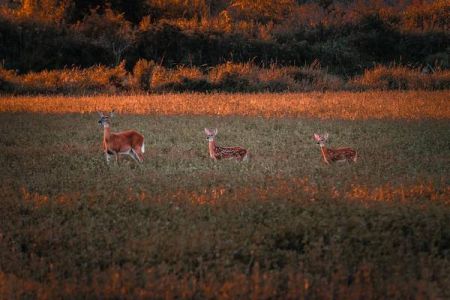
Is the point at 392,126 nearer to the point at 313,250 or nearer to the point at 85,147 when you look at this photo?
the point at 85,147

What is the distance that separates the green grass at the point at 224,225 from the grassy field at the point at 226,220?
23mm

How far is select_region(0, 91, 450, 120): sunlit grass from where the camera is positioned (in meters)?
21.8

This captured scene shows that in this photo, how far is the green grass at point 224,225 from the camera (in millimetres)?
7164

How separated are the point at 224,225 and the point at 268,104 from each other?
1558 cm

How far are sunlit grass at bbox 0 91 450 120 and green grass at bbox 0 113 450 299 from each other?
23.1ft

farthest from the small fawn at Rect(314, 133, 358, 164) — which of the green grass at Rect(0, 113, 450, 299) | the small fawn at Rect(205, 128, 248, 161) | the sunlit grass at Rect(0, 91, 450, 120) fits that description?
the sunlit grass at Rect(0, 91, 450, 120)

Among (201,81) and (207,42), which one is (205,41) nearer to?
(207,42)

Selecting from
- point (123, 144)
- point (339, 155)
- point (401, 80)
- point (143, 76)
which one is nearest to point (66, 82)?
point (143, 76)

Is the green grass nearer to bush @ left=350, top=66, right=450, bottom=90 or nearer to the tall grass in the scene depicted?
the tall grass

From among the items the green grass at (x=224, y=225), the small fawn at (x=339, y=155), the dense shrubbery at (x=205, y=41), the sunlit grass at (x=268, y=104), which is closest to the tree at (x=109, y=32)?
the dense shrubbery at (x=205, y=41)

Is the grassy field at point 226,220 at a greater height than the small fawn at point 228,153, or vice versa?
the grassy field at point 226,220

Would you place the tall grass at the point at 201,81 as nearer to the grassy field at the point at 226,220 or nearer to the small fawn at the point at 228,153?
the grassy field at the point at 226,220

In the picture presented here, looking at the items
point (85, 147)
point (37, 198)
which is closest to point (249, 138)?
point (85, 147)

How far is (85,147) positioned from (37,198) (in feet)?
16.9
